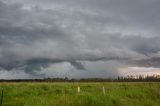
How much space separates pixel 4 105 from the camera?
19.3m

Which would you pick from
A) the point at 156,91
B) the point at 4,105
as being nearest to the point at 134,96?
the point at 156,91

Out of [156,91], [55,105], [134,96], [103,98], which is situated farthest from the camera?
[156,91]

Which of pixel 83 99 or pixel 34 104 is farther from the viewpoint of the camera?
pixel 83 99

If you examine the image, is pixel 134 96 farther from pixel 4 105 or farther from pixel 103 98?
pixel 4 105

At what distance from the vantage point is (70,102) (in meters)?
19.0

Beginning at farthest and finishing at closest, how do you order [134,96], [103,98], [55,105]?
[134,96] → [103,98] → [55,105]

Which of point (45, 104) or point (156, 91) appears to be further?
point (156, 91)

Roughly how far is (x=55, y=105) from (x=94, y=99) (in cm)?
311

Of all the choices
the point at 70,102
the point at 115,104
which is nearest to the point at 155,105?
the point at 115,104

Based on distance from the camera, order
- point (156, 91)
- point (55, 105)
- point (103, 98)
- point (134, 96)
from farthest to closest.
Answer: point (156, 91)
point (134, 96)
point (103, 98)
point (55, 105)

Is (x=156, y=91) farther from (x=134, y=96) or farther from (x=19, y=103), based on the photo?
(x=19, y=103)

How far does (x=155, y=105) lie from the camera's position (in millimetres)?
20266

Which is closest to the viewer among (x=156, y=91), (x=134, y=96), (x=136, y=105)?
(x=136, y=105)

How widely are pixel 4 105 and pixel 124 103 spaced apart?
800 cm
